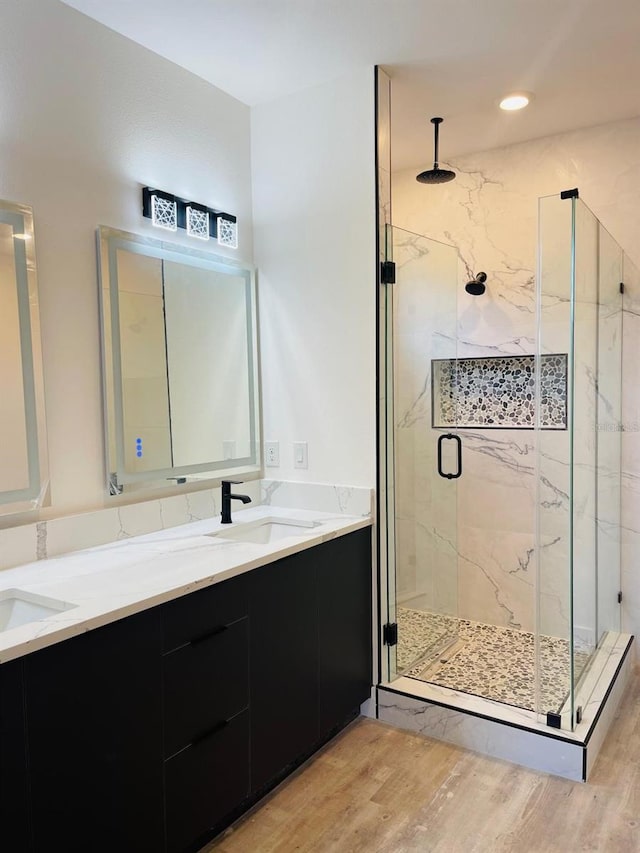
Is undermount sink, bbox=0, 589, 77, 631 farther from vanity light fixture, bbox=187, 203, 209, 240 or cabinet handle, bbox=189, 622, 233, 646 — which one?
vanity light fixture, bbox=187, 203, 209, 240

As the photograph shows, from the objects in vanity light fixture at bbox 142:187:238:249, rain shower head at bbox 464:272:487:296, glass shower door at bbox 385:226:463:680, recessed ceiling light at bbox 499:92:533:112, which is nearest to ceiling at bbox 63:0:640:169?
recessed ceiling light at bbox 499:92:533:112

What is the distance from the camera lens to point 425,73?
2.57 m

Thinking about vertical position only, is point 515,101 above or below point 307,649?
above

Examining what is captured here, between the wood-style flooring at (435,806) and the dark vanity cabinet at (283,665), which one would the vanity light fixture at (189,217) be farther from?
the wood-style flooring at (435,806)

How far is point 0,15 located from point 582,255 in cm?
209

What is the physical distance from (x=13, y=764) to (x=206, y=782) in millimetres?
678

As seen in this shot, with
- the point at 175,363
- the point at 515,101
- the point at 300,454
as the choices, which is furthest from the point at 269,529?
the point at 515,101

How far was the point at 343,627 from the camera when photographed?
2.49 meters

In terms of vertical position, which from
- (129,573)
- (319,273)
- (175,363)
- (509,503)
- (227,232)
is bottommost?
(509,503)

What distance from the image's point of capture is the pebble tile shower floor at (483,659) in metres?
2.36

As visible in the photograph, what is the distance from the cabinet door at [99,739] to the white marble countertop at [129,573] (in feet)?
0.14

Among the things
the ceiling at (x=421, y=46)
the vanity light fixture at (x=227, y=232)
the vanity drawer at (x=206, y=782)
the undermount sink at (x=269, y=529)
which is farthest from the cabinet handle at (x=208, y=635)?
the ceiling at (x=421, y=46)

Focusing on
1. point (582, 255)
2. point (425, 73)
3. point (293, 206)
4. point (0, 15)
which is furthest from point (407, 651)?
point (0, 15)

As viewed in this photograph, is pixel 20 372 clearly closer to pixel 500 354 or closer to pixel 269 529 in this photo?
pixel 269 529
